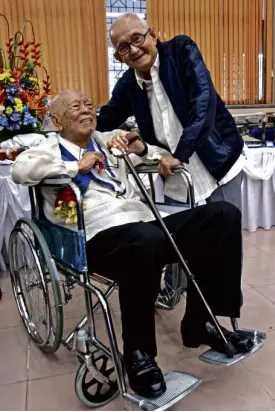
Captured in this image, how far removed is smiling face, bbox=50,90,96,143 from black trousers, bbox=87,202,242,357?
16.8 inches

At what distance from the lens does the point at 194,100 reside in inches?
59.0

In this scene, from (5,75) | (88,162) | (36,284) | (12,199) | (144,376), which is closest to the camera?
(144,376)

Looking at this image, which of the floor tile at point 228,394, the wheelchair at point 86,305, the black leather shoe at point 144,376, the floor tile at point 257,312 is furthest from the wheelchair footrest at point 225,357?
the floor tile at point 257,312

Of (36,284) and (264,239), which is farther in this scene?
(264,239)

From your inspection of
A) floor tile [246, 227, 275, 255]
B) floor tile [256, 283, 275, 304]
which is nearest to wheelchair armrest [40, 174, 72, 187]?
floor tile [256, 283, 275, 304]

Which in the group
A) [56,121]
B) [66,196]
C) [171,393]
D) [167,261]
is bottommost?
[171,393]

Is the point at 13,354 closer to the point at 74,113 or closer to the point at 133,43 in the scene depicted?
the point at 74,113

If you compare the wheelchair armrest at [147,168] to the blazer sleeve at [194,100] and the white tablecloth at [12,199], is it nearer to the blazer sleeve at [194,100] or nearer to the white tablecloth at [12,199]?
the blazer sleeve at [194,100]

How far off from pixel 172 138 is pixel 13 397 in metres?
1.13

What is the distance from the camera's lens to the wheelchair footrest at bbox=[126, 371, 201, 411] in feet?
3.83

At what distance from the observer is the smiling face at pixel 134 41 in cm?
147

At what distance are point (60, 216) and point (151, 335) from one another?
518mm

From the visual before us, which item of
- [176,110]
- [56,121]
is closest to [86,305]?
[56,121]

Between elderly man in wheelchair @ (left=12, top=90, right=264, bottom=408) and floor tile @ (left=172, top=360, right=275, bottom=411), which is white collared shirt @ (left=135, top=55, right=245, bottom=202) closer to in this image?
elderly man in wheelchair @ (left=12, top=90, right=264, bottom=408)
